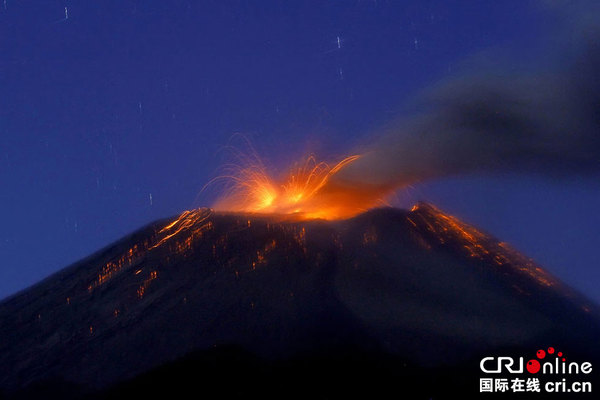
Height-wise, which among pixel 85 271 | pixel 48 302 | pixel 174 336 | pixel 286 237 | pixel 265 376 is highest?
pixel 286 237

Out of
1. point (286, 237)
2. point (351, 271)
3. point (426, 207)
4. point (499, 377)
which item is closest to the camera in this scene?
point (499, 377)

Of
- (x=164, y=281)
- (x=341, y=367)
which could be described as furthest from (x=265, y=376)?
(x=164, y=281)

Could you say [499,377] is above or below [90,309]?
below

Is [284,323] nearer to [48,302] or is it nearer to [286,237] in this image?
[286,237]

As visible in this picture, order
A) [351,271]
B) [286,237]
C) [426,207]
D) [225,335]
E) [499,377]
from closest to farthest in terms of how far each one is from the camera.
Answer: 1. [499,377]
2. [225,335]
3. [351,271]
4. [286,237]
5. [426,207]

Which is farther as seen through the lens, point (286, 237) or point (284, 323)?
point (286, 237)

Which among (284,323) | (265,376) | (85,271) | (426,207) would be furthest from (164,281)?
(426,207)

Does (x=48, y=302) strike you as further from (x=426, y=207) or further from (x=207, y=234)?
(x=426, y=207)
